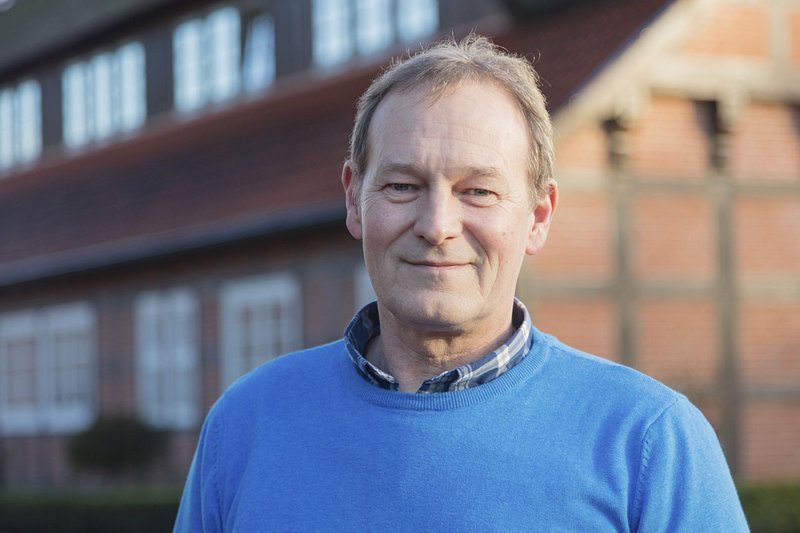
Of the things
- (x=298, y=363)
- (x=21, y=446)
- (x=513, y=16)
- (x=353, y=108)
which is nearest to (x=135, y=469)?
(x=21, y=446)

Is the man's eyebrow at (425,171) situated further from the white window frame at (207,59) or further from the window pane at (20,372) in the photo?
the window pane at (20,372)

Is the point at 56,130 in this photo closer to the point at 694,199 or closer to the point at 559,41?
the point at 559,41

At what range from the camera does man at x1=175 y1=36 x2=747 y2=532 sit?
2.21 m

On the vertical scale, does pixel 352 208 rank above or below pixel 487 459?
above

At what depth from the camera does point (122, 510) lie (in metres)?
13.4

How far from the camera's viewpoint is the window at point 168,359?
1552cm

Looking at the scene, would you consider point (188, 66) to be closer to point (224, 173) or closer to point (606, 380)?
point (224, 173)

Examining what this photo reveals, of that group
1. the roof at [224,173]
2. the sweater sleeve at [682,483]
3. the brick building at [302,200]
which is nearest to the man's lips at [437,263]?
the sweater sleeve at [682,483]

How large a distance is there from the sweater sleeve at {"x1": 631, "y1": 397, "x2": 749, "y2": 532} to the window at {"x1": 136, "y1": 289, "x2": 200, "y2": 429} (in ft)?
43.8

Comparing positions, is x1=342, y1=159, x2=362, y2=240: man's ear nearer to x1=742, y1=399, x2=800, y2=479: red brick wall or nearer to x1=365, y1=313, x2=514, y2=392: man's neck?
x1=365, y1=313, x2=514, y2=392: man's neck

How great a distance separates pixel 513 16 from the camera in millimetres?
14336

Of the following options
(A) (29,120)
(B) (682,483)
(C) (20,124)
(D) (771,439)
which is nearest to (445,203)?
(B) (682,483)

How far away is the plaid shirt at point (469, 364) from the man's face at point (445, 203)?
0.07 m

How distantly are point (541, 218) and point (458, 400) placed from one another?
1.35ft
